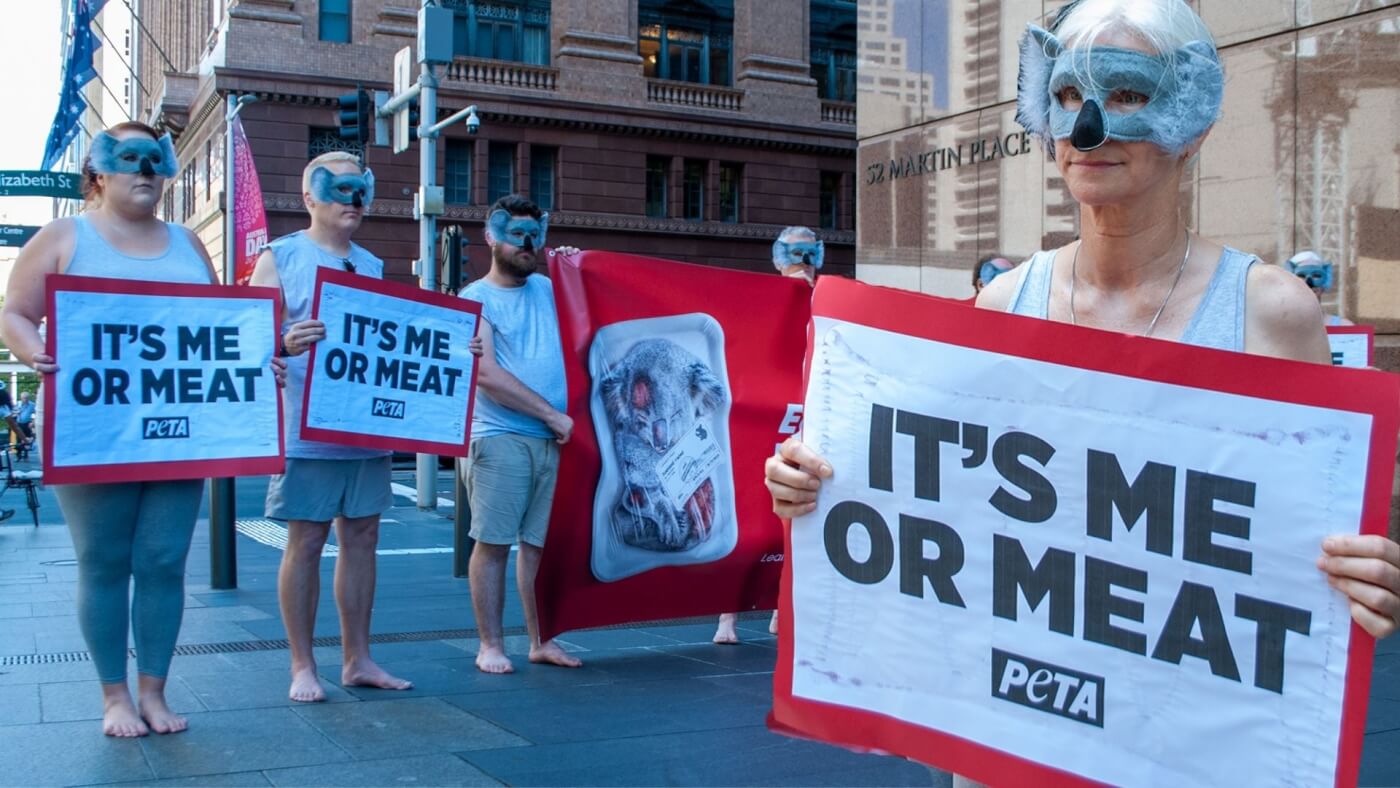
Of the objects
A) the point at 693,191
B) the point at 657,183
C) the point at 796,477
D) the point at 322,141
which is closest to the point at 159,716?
the point at 796,477

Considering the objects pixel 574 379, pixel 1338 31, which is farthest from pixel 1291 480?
pixel 1338 31

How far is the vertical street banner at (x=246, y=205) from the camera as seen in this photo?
22.2 m

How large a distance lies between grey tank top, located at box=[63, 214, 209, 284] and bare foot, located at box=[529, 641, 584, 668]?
2.18 meters

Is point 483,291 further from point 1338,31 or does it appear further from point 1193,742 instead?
point 1338,31

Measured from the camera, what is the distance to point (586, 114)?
35312mm

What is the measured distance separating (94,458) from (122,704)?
0.83 metres

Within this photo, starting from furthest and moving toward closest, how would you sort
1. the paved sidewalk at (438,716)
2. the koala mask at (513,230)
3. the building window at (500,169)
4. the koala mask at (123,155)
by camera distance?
the building window at (500,169) → the koala mask at (513,230) → the koala mask at (123,155) → the paved sidewalk at (438,716)

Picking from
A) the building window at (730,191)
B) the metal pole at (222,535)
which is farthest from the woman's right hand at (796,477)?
the building window at (730,191)

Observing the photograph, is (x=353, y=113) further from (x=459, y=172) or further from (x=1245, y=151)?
(x=459, y=172)

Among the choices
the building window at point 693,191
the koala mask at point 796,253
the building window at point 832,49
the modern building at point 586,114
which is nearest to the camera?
the koala mask at point 796,253

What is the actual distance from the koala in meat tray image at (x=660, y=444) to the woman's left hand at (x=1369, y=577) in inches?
171

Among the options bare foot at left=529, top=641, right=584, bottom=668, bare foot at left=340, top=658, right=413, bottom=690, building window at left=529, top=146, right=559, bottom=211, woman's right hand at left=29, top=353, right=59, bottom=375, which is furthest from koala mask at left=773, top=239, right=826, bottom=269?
building window at left=529, top=146, right=559, bottom=211

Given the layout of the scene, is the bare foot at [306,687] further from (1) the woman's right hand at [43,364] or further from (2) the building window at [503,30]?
(2) the building window at [503,30]

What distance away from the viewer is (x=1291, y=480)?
1931 millimetres
